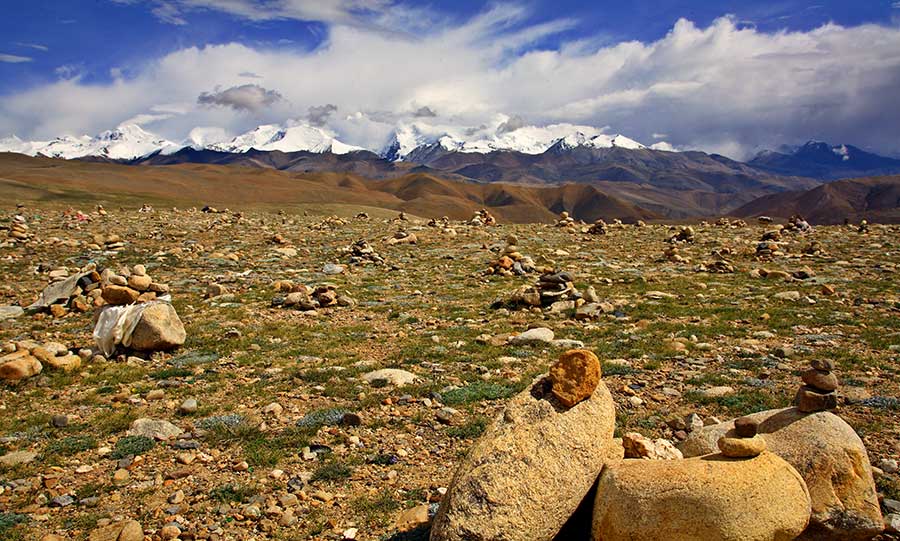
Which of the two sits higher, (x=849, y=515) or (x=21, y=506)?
(x=849, y=515)

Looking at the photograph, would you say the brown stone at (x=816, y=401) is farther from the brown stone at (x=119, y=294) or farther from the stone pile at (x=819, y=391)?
the brown stone at (x=119, y=294)

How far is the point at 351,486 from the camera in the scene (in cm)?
729

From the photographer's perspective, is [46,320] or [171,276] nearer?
[46,320]

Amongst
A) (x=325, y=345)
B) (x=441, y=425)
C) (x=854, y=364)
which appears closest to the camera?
(x=441, y=425)

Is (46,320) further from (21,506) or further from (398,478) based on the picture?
(398,478)

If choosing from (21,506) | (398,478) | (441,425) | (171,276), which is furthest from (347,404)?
(171,276)

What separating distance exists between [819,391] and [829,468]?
114 centimetres

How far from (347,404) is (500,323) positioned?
22.1 ft

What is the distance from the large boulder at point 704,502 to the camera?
190 inches

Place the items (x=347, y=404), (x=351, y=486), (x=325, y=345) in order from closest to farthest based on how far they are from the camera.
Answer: (x=351, y=486) → (x=347, y=404) → (x=325, y=345)

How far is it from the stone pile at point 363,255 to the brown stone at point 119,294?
12.5m

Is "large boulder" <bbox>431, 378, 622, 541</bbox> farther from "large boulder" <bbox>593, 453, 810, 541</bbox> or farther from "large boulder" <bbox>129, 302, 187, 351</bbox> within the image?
"large boulder" <bbox>129, 302, 187, 351</bbox>

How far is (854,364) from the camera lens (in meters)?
11.3

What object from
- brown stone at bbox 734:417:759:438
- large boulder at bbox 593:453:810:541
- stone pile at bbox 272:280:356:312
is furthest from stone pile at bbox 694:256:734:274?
large boulder at bbox 593:453:810:541
